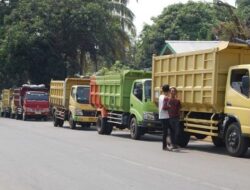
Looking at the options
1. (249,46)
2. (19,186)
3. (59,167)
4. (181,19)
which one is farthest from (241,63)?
(181,19)

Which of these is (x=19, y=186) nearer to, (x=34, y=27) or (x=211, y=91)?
(x=211, y=91)

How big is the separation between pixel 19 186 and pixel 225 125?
7132 mm

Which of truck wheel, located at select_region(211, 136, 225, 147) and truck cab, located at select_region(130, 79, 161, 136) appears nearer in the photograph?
truck wheel, located at select_region(211, 136, 225, 147)

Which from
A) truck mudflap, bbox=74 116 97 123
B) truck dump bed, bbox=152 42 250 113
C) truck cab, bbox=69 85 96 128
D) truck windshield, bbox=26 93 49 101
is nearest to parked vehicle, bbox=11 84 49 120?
truck windshield, bbox=26 93 49 101

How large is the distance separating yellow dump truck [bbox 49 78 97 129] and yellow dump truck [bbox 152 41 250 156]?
10.0 m

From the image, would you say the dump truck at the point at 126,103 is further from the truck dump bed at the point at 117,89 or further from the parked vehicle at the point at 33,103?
the parked vehicle at the point at 33,103

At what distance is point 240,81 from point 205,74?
3.89ft

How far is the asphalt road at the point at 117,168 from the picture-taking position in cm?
1004

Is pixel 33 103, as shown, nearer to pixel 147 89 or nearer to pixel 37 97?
pixel 37 97

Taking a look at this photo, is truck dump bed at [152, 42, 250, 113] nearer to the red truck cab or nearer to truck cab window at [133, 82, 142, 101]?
truck cab window at [133, 82, 142, 101]

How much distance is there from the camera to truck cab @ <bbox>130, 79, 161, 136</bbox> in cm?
1989

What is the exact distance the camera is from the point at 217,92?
15.5 m

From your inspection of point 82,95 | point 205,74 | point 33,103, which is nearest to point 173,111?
point 205,74

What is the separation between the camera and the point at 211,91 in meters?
15.5
